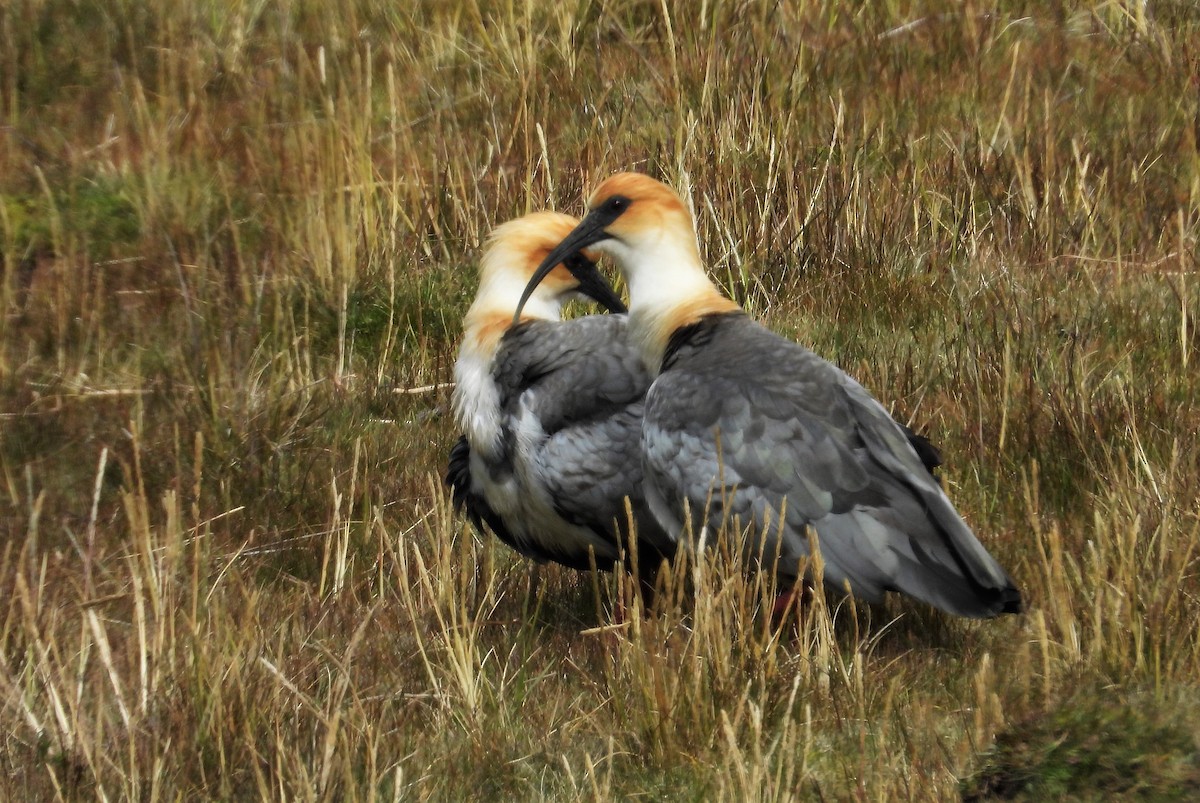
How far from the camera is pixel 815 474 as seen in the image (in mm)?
4023

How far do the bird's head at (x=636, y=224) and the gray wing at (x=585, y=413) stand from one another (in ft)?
0.81

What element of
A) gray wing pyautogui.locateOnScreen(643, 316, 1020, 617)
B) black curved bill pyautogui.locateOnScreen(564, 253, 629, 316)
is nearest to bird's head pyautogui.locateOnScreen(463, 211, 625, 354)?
black curved bill pyautogui.locateOnScreen(564, 253, 629, 316)

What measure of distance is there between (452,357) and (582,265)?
897 millimetres

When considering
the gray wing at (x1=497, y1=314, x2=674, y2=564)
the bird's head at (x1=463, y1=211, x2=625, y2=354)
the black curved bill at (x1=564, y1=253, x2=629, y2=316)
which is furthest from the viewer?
the black curved bill at (x1=564, y1=253, x2=629, y2=316)

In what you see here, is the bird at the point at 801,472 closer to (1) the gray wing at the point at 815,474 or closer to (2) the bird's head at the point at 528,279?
(1) the gray wing at the point at 815,474

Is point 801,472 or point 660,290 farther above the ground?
point 660,290

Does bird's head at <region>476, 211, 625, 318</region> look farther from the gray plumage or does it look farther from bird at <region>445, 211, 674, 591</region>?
the gray plumage

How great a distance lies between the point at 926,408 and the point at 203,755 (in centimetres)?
267

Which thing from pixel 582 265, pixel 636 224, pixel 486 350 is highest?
pixel 636 224

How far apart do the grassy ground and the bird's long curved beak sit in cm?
71

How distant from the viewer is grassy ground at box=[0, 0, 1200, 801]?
132 inches

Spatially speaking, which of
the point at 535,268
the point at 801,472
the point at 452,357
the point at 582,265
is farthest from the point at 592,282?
the point at 801,472

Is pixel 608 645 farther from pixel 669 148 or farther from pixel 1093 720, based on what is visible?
pixel 669 148

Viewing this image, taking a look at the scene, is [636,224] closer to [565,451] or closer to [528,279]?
[528,279]
